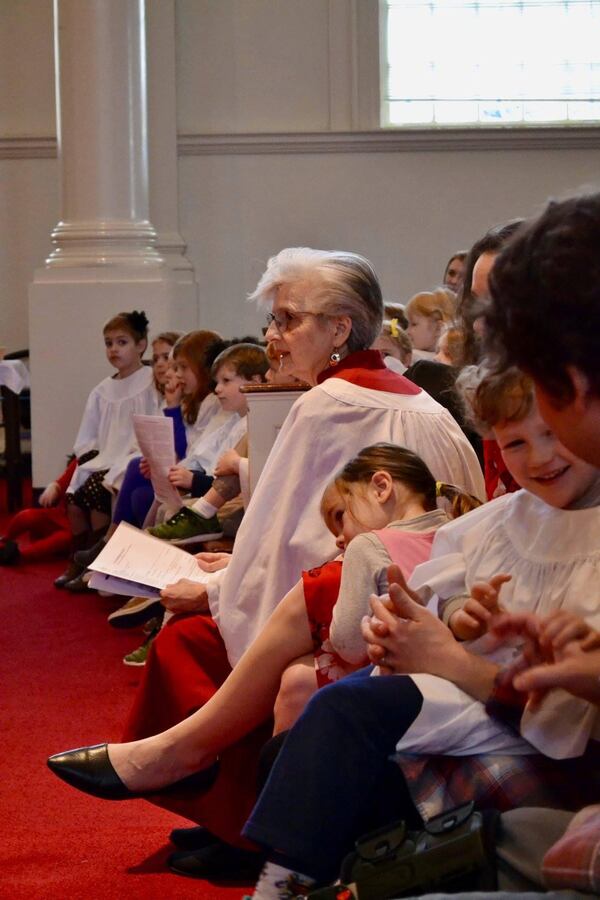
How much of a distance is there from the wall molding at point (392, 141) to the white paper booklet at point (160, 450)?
15.6 feet

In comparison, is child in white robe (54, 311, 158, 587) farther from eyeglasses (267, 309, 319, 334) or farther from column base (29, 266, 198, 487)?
eyeglasses (267, 309, 319, 334)

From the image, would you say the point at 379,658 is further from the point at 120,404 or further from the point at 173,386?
the point at 120,404

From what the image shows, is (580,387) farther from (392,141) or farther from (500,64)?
(500,64)

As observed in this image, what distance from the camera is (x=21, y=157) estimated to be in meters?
9.74

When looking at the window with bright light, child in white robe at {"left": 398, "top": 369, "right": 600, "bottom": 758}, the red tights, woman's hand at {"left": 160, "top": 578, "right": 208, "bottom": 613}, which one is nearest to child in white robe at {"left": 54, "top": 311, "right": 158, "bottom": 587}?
the red tights

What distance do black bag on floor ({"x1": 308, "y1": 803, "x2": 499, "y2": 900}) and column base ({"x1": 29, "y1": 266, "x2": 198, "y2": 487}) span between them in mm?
6789

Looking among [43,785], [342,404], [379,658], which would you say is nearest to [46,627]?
[43,785]

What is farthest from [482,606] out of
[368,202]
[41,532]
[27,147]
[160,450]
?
[27,147]

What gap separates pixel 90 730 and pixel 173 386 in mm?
2344

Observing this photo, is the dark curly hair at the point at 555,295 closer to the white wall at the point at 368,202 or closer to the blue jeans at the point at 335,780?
the blue jeans at the point at 335,780

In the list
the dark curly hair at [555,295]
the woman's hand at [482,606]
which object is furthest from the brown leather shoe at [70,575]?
the dark curly hair at [555,295]

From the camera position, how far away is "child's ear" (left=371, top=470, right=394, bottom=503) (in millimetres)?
2633

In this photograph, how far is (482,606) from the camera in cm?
188

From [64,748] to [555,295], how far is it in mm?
2740
